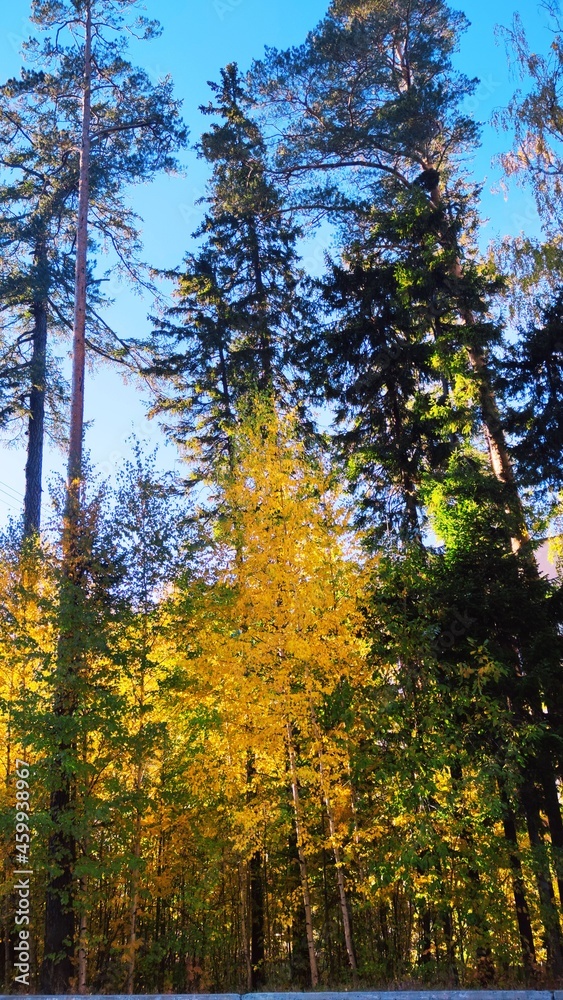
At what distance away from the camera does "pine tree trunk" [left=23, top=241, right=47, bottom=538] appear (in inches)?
712

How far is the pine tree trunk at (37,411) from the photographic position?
18.1m

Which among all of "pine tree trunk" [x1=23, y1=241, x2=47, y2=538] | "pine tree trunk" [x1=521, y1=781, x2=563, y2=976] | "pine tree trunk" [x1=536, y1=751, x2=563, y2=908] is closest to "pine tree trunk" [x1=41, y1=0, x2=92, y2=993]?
"pine tree trunk" [x1=521, y1=781, x2=563, y2=976]

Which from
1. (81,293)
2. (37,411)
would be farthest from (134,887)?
(37,411)

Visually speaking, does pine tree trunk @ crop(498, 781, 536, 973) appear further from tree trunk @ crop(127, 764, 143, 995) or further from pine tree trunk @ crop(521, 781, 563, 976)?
tree trunk @ crop(127, 764, 143, 995)

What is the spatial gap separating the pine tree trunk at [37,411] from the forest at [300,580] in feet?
0.75

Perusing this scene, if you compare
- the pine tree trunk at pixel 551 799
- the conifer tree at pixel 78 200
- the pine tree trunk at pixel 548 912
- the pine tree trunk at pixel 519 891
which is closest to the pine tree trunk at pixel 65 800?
the conifer tree at pixel 78 200

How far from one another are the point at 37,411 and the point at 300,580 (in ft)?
41.0

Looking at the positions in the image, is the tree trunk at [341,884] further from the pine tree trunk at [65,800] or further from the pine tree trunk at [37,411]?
the pine tree trunk at [37,411]

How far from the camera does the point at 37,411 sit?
20219 millimetres

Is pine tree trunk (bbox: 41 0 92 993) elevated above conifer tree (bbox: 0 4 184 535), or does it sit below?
below

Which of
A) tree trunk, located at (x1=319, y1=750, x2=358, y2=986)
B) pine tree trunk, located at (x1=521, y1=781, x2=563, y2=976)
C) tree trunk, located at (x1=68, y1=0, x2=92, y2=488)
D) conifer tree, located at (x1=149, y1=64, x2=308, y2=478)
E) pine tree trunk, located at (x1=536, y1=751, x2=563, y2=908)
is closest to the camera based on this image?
tree trunk, located at (x1=319, y1=750, x2=358, y2=986)

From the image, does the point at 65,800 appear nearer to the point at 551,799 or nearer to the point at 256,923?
the point at 256,923

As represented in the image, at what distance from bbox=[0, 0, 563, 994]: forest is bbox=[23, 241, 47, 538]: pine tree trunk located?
228 millimetres

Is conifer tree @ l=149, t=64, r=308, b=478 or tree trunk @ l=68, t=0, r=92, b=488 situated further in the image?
conifer tree @ l=149, t=64, r=308, b=478
